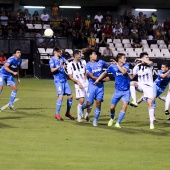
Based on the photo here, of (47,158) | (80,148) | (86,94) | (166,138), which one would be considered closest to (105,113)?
(86,94)

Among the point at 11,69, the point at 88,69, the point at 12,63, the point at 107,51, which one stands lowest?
the point at 107,51

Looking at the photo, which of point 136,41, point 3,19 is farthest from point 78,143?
point 136,41

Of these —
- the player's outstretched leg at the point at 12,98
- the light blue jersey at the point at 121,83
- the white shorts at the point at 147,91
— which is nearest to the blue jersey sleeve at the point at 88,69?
the light blue jersey at the point at 121,83

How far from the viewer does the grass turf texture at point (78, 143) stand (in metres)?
12.5

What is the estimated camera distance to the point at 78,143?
49.6ft

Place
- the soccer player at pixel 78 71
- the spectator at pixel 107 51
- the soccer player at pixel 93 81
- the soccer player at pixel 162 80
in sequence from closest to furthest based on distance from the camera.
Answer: the soccer player at pixel 93 81, the soccer player at pixel 78 71, the soccer player at pixel 162 80, the spectator at pixel 107 51

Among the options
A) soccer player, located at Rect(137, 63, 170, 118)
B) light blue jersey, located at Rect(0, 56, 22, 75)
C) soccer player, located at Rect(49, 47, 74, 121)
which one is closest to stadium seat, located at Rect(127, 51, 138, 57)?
light blue jersey, located at Rect(0, 56, 22, 75)

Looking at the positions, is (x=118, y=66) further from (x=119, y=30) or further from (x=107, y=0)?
(x=107, y=0)

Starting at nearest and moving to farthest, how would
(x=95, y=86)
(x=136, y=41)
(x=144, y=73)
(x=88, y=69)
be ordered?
1. (x=95, y=86)
2. (x=88, y=69)
3. (x=144, y=73)
4. (x=136, y=41)

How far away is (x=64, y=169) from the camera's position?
11.9 metres

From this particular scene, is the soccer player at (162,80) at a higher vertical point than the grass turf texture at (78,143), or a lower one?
higher

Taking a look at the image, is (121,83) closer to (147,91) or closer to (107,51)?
(147,91)

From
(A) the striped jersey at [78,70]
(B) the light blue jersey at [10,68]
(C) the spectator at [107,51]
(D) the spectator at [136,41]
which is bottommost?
(C) the spectator at [107,51]

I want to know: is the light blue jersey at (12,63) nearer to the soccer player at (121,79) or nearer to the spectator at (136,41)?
A: the soccer player at (121,79)
